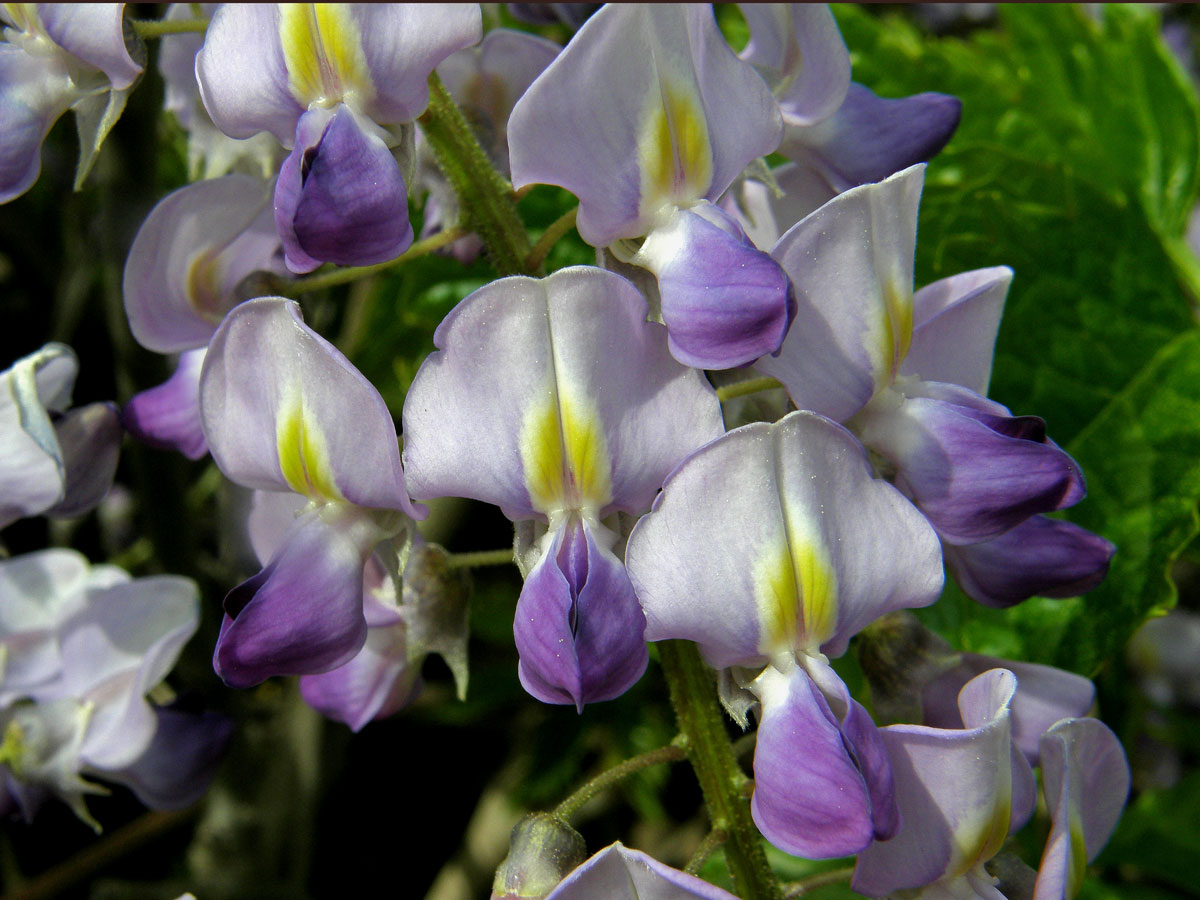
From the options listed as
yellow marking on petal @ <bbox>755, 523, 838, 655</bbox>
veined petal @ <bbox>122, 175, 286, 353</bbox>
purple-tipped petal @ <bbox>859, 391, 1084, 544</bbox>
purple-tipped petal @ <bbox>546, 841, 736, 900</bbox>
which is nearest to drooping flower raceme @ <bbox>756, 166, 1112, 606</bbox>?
purple-tipped petal @ <bbox>859, 391, 1084, 544</bbox>

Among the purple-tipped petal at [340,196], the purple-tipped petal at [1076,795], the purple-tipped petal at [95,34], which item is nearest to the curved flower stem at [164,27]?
the purple-tipped petal at [95,34]

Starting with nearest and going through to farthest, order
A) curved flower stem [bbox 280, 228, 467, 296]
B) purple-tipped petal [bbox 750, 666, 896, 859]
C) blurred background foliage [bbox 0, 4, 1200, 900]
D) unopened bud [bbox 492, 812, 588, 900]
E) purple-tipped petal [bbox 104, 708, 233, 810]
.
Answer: purple-tipped petal [bbox 750, 666, 896, 859], unopened bud [bbox 492, 812, 588, 900], curved flower stem [bbox 280, 228, 467, 296], purple-tipped petal [bbox 104, 708, 233, 810], blurred background foliage [bbox 0, 4, 1200, 900]

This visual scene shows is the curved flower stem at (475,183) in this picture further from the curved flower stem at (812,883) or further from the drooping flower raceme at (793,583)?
the curved flower stem at (812,883)

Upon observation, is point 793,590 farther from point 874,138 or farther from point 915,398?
point 874,138

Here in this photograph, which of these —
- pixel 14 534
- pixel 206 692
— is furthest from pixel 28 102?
pixel 14 534

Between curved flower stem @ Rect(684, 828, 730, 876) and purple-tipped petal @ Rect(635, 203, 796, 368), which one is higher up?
purple-tipped petal @ Rect(635, 203, 796, 368)

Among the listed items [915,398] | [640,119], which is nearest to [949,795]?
[915,398]

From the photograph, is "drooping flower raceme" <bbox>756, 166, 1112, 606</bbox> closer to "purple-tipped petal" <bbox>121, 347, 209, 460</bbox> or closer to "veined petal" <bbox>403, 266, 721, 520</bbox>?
"veined petal" <bbox>403, 266, 721, 520</bbox>
